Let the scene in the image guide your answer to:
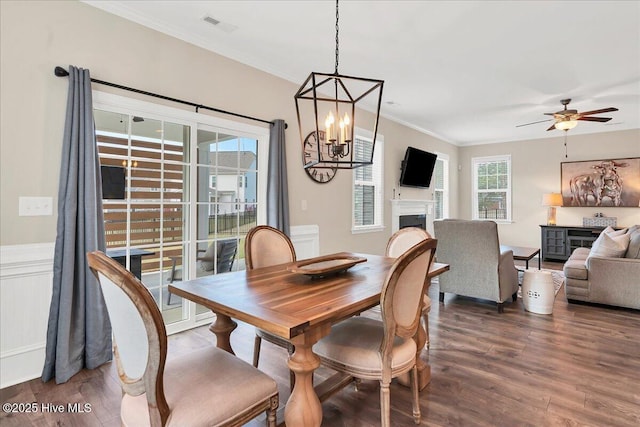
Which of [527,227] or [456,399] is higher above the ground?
[527,227]

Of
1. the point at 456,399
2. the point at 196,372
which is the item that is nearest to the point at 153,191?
the point at 196,372

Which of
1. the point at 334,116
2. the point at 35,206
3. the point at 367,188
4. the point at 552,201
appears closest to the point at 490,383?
the point at 334,116

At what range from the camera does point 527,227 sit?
7.59 metres

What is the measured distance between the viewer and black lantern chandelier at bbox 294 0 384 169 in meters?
1.80

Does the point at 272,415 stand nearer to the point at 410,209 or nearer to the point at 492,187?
the point at 410,209

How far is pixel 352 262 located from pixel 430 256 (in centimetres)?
62

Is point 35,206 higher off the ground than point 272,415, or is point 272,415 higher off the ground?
point 35,206

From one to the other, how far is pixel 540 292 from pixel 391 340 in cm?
293

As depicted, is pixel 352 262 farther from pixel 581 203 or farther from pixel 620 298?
pixel 581 203

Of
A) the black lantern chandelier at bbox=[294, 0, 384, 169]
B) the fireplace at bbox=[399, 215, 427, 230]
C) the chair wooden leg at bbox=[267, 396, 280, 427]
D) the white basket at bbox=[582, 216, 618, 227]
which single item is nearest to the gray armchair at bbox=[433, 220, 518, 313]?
the black lantern chandelier at bbox=[294, 0, 384, 169]

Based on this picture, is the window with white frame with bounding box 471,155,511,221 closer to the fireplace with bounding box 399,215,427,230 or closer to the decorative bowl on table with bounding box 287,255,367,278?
the fireplace with bounding box 399,215,427,230

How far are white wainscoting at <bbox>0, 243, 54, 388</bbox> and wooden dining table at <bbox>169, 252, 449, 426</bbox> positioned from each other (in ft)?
4.18

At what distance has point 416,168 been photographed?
6379 mm

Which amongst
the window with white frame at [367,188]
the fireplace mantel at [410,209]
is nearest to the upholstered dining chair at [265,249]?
the window with white frame at [367,188]
